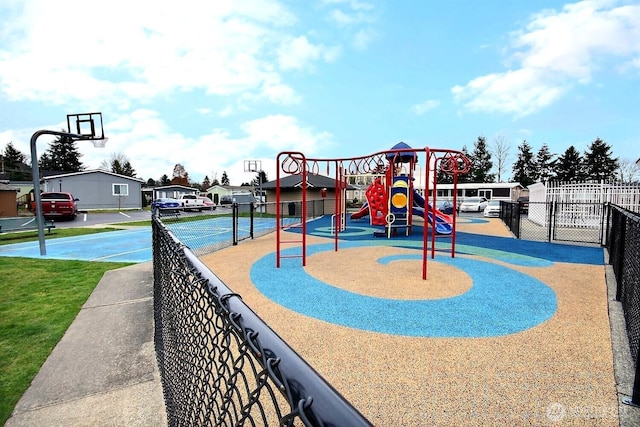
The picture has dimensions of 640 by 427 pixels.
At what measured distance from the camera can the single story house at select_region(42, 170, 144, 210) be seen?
105 ft

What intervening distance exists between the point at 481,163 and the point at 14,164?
81895 mm

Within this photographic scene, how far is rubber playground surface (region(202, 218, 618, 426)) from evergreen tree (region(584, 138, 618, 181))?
56096mm

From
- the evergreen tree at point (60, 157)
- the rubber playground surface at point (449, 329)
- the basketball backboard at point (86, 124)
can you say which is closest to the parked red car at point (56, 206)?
the basketball backboard at point (86, 124)

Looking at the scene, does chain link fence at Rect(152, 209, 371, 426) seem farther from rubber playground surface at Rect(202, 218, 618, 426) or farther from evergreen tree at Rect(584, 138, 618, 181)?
evergreen tree at Rect(584, 138, 618, 181)

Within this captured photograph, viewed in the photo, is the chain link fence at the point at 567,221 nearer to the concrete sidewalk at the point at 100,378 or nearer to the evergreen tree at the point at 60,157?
the concrete sidewalk at the point at 100,378

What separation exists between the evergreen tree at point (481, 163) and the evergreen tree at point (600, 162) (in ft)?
44.4

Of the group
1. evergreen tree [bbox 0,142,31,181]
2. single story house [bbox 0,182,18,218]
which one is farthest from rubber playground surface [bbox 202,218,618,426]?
evergreen tree [bbox 0,142,31,181]

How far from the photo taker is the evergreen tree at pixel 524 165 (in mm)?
58641

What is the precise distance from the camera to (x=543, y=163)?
58531 millimetres

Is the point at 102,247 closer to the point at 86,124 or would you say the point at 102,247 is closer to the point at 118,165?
the point at 86,124

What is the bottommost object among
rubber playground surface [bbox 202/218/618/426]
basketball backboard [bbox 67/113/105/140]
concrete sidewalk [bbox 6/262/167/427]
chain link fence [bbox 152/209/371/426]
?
rubber playground surface [bbox 202/218/618/426]

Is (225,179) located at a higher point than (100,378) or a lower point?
higher

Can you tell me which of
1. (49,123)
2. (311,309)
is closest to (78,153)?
(49,123)

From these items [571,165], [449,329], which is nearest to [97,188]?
[449,329]
